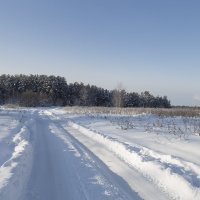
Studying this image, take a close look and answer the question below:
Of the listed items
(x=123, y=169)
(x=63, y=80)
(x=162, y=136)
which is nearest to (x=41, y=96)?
(x=63, y=80)

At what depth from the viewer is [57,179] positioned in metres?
8.04

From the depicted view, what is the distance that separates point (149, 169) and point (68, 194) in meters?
2.85

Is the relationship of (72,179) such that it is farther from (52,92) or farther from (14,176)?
(52,92)

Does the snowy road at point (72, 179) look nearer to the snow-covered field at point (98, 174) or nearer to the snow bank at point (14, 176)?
the snow-covered field at point (98, 174)

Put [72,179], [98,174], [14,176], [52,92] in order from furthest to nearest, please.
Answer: [52,92] → [98,174] → [72,179] → [14,176]

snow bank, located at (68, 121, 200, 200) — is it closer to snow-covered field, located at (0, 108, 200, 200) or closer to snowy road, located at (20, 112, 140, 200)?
snow-covered field, located at (0, 108, 200, 200)

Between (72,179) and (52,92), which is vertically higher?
(52,92)

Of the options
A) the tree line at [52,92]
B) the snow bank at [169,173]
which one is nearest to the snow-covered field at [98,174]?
the snow bank at [169,173]

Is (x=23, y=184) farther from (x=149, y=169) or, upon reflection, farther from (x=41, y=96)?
(x=41, y=96)

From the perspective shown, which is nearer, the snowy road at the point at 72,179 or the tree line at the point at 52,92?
the snowy road at the point at 72,179

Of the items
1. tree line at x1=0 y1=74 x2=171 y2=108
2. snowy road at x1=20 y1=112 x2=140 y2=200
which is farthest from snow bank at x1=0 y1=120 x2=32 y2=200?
tree line at x1=0 y1=74 x2=171 y2=108

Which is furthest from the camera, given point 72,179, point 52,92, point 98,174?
point 52,92

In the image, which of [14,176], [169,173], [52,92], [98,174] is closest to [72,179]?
[98,174]

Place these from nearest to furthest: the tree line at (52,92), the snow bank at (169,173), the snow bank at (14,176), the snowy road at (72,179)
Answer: the snow bank at (14,176) → the snowy road at (72,179) → the snow bank at (169,173) → the tree line at (52,92)
